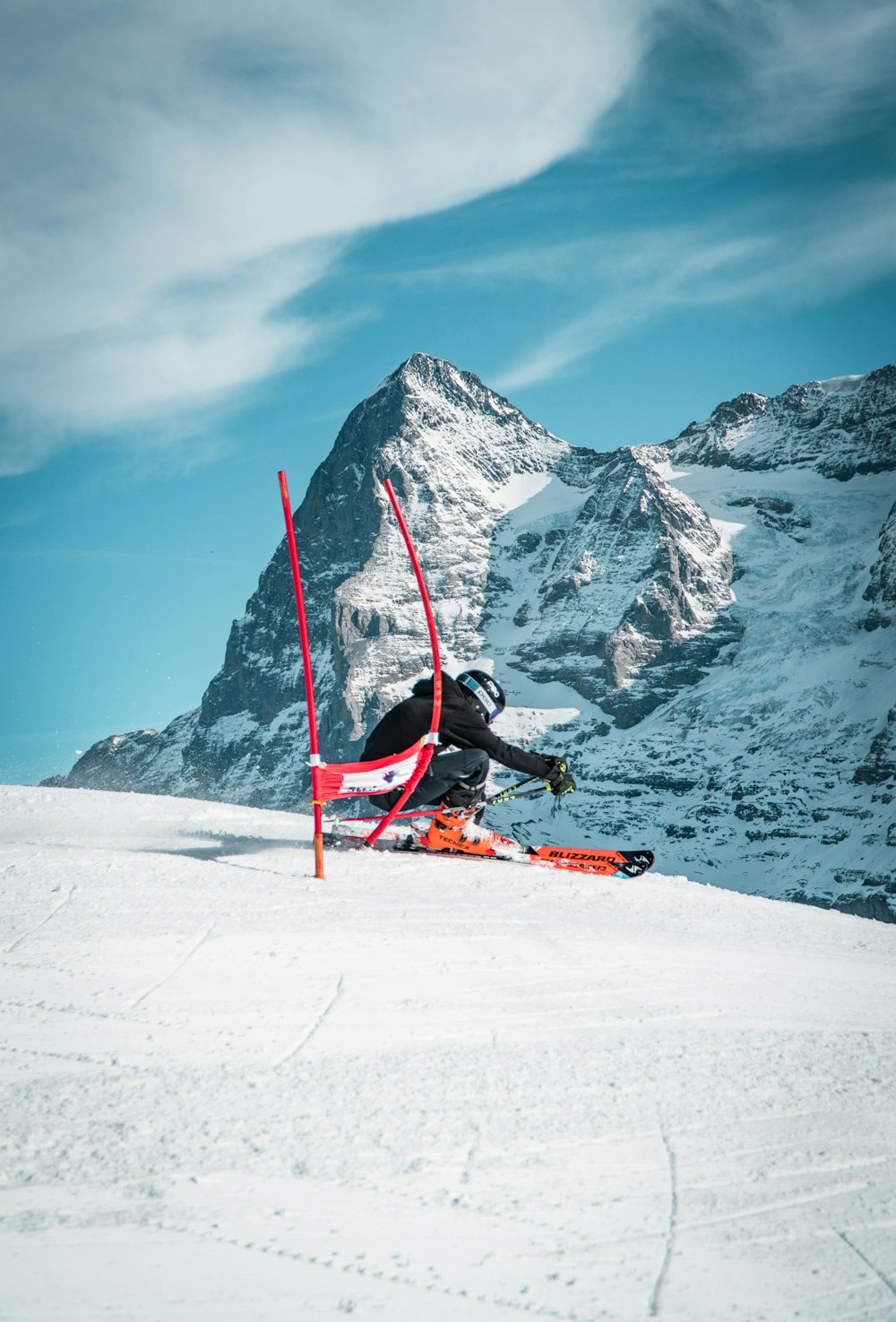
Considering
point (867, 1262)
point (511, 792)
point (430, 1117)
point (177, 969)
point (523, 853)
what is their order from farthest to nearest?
point (511, 792), point (523, 853), point (177, 969), point (430, 1117), point (867, 1262)

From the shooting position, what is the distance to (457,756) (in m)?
9.49

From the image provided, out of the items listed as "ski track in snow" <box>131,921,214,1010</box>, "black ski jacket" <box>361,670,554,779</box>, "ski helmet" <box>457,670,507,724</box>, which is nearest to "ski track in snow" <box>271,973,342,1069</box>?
"ski track in snow" <box>131,921,214,1010</box>

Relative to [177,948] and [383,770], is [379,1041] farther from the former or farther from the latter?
[383,770]

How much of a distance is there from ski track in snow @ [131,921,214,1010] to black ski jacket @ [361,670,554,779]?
125 inches

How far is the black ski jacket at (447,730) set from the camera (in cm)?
924

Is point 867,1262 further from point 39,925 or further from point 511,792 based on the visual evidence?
point 511,792

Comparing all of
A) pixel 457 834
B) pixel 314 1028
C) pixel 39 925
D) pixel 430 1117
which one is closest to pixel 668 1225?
pixel 430 1117

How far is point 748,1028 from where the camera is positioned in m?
5.03

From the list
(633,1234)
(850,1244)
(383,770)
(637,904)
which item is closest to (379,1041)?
(633,1234)

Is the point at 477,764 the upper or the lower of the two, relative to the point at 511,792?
upper

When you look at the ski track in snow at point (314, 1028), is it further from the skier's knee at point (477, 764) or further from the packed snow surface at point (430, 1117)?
the skier's knee at point (477, 764)

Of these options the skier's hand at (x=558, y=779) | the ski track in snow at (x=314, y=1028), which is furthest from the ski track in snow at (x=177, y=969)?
the skier's hand at (x=558, y=779)

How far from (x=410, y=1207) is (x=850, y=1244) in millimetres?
1451

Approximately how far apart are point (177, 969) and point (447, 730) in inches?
170
